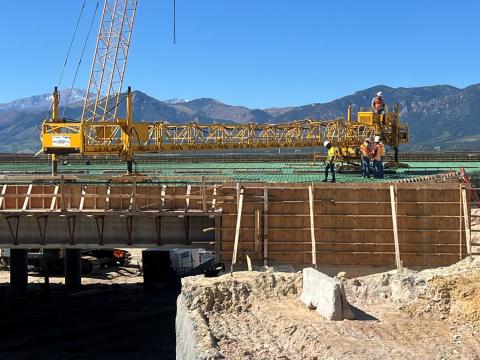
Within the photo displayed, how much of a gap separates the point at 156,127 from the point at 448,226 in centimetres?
2439

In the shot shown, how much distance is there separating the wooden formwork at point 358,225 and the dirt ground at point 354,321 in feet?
11.3

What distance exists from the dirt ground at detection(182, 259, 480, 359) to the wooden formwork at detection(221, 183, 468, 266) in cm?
344

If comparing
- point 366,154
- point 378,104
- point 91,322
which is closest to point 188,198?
point 366,154

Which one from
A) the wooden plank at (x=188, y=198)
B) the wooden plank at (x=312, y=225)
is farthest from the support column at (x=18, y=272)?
the wooden plank at (x=312, y=225)

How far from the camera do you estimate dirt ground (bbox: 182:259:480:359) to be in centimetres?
1385

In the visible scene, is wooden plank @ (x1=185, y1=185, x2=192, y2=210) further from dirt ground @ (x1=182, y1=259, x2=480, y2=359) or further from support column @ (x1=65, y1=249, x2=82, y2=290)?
support column @ (x1=65, y1=249, x2=82, y2=290)

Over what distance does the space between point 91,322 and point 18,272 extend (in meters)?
8.80

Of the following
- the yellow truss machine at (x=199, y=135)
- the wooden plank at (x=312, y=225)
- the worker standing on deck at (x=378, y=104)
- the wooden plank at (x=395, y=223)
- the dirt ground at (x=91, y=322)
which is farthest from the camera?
the worker standing on deck at (x=378, y=104)

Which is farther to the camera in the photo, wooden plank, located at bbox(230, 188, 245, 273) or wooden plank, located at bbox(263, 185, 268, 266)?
wooden plank, located at bbox(263, 185, 268, 266)

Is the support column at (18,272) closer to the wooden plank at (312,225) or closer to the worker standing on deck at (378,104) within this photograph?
the wooden plank at (312,225)

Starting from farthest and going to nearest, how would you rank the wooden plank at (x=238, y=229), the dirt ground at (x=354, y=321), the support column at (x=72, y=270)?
the support column at (x=72, y=270)
the wooden plank at (x=238, y=229)
the dirt ground at (x=354, y=321)

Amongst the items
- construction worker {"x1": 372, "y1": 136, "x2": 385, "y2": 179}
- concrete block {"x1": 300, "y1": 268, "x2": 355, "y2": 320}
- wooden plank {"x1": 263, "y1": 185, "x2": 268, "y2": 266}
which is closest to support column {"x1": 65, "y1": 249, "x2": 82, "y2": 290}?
construction worker {"x1": 372, "y1": 136, "x2": 385, "y2": 179}

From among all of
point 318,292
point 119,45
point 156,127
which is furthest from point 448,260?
point 119,45

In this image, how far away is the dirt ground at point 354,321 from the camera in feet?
45.4
